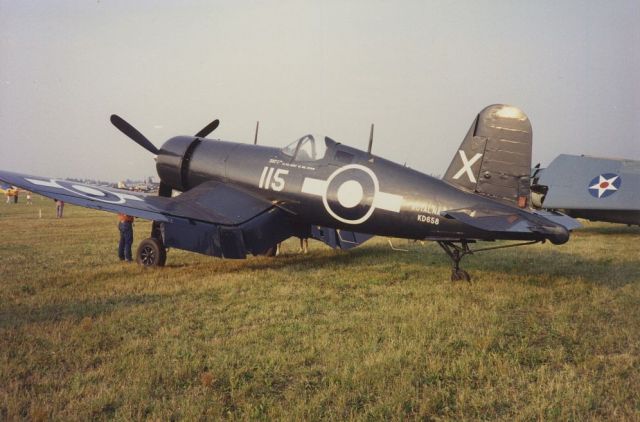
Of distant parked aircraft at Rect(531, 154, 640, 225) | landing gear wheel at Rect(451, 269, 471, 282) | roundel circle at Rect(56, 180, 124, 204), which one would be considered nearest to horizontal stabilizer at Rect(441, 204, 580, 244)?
landing gear wheel at Rect(451, 269, 471, 282)

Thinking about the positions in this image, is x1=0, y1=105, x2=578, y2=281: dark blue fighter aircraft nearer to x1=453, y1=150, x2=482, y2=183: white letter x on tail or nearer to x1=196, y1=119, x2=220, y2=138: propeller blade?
x1=453, y1=150, x2=482, y2=183: white letter x on tail

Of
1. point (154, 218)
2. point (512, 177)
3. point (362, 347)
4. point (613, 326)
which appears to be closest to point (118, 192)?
point (154, 218)

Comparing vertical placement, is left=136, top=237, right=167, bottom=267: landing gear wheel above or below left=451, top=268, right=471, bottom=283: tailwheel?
below

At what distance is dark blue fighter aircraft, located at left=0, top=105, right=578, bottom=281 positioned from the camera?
20.8ft

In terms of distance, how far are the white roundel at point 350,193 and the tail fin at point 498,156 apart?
1.48 meters

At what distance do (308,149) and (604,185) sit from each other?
13355mm

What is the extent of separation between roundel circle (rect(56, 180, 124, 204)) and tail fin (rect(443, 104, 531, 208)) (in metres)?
5.88

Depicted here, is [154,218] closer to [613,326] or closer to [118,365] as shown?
[118,365]

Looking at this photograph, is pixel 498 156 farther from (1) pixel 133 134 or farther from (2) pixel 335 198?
(1) pixel 133 134

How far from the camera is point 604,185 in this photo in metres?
15.8

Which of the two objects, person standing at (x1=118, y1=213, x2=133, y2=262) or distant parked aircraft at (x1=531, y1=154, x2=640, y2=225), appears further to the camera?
distant parked aircraft at (x1=531, y1=154, x2=640, y2=225)

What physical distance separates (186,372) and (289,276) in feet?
13.2

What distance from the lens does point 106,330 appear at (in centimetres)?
431

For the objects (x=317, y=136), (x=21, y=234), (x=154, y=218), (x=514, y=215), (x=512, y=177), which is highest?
(x=317, y=136)
